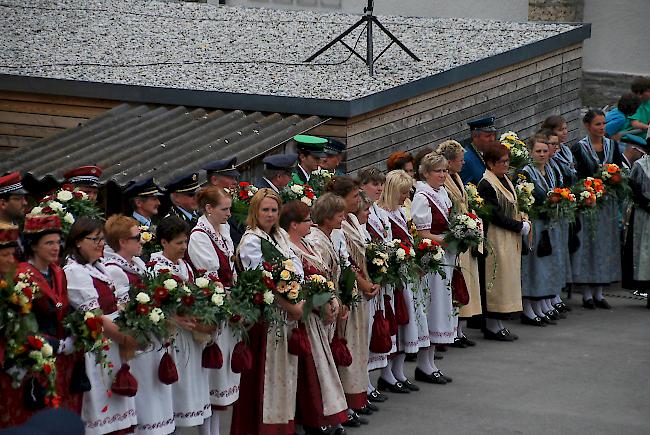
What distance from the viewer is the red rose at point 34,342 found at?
282 inches

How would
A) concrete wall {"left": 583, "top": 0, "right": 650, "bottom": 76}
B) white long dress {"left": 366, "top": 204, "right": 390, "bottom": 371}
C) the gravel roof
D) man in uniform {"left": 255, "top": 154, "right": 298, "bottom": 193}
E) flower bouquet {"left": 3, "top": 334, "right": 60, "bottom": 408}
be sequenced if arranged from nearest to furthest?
flower bouquet {"left": 3, "top": 334, "right": 60, "bottom": 408} → white long dress {"left": 366, "top": 204, "right": 390, "bottom": 371} → man in uniform {"left": 255, "top": 154, "right": 298, "bottom": 193} → the gravel roof → concrete wall {"left": 583, "top": 0, "right": 650, "bottom": 76}

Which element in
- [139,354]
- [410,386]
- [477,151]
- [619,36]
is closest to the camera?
[139,354]

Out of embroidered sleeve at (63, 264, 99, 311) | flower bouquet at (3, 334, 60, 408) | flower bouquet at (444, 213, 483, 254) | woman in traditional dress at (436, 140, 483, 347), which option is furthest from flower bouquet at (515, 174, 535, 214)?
flower bouquet at (3, 334, 60, 408)

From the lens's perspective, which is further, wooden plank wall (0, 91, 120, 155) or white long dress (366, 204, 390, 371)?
wooden plank wall (0, 91, 120, 155)

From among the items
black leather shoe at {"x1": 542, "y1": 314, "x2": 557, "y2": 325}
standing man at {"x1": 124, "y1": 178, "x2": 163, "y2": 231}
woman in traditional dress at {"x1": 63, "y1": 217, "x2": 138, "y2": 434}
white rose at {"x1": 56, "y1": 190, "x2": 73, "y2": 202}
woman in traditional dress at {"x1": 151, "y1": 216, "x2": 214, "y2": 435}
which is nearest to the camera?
woman in traditional dress at {"x1": 63, "y1": 217, "x2": 138, "y2": 434}

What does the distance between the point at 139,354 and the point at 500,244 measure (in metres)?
5.23

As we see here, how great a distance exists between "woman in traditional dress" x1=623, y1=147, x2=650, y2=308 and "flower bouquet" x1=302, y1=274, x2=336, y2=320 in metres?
6.09

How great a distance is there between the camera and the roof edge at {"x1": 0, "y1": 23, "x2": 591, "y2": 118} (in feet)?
44.3

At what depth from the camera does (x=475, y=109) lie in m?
15.7

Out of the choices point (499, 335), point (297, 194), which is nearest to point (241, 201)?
point (297, 194)

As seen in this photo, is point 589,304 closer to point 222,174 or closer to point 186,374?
Answer: point 222,174

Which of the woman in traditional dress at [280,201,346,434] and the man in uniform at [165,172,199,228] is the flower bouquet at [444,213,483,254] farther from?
the man in uniform at [165,172,199,228]

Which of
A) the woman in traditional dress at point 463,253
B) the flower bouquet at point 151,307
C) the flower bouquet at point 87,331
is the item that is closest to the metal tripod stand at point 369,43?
the woman in traditional dress at point 463,253

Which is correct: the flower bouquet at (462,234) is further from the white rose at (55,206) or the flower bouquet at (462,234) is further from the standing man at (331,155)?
the white rose at (55,206)
